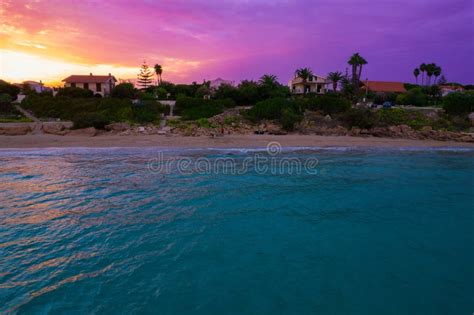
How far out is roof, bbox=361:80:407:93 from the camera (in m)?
62.6

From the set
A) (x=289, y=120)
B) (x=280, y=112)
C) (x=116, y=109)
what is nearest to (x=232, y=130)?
(x=289, y=120)

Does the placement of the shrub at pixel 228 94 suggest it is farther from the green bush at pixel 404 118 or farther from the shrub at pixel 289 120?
the green bush at pixel 404 118

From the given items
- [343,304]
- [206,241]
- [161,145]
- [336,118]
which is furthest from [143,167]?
[336,118]

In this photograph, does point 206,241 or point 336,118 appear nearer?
point 206,241

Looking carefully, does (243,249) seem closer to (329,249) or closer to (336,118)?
(329,249)

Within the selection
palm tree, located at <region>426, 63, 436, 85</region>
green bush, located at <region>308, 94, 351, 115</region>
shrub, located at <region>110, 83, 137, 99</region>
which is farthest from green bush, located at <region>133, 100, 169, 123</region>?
palm tree, located at <region>426, 63, 436, 85</region>

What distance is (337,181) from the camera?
461 inches

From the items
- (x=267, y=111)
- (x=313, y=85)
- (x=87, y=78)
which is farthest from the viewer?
(x=313, y=85)

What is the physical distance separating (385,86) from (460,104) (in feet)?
126

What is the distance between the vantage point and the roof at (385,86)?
2463 inches

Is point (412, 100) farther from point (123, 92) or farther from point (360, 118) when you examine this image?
point (123, 92)

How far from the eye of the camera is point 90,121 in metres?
22.4

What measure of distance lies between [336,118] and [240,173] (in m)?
17.5

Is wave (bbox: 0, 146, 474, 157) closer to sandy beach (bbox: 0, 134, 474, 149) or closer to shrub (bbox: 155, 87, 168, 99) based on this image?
sandy beach (bbox: 0, 134, 474, 149)
